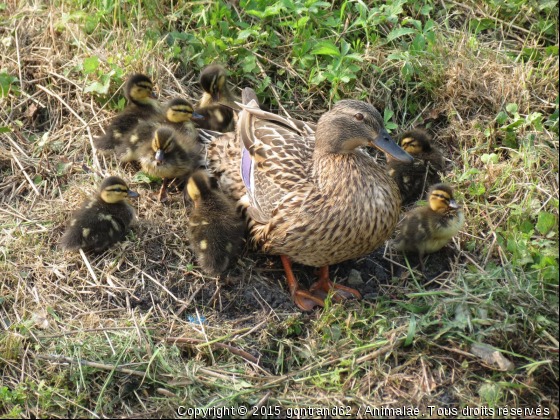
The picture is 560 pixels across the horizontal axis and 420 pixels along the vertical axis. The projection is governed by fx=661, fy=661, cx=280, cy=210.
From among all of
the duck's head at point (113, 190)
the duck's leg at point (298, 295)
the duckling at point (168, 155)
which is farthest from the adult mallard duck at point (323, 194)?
the duck's head at point (113, 190)

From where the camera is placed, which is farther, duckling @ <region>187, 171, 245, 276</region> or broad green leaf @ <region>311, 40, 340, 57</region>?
broad green leaf @ <region>311, 40, 340, 57</region>

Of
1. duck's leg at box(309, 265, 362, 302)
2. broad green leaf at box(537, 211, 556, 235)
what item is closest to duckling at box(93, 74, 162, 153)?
duck's leg at box(309, 265, 362, 302)

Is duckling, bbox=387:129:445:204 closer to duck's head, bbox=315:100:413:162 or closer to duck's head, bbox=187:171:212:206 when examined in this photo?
duck's head, bbox=315:100:413:162

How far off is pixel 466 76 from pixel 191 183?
195 cm

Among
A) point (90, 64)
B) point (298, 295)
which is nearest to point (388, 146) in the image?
point (298, 295)

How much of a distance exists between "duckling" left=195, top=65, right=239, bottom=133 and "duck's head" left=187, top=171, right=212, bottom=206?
26.5 inches

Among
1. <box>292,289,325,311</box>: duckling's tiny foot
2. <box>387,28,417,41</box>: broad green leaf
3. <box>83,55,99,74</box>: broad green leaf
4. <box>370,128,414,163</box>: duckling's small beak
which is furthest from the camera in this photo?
<box>83,55,99,74</box>: broad green leaf

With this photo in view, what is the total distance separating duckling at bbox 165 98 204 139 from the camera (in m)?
4.21

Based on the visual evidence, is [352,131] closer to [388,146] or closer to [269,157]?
[388,146]

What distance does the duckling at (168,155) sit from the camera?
3967mm

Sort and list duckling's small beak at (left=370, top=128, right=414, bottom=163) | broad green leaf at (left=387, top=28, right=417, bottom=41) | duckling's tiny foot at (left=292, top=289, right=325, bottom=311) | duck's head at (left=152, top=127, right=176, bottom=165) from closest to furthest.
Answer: duckling's small beak at (left=370, top=128, right=414, bottom=163)
duckling's tiny foot at (left=292, top=289, right=325, bottom=311)
duck's head at (left=152, top=127, right=176, bottom=165)
broad green leaf at (left=387, top=28, right=417, bottom=41)

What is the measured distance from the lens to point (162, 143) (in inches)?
156

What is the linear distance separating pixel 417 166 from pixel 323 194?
878 mm

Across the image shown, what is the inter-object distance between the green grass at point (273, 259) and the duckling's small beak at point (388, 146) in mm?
643
